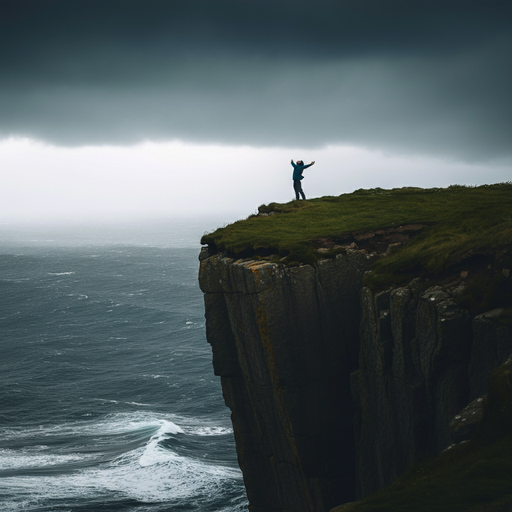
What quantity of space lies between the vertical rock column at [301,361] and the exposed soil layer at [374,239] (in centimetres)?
130

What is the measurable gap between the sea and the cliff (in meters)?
19.0

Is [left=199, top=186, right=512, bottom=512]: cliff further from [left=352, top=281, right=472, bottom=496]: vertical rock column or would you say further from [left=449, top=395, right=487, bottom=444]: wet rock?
[left=449, top=395, right=487, bottom=444]: wet rock

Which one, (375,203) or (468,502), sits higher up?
(375,203)

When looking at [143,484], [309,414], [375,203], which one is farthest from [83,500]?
[375,203]

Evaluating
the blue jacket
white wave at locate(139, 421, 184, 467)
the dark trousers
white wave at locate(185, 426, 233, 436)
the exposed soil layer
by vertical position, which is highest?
the blue jacket

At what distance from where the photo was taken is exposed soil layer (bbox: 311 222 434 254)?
26250mm

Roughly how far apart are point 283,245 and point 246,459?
13.0 meters

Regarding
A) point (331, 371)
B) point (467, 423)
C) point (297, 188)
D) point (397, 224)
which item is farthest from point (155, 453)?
point (467, 423)

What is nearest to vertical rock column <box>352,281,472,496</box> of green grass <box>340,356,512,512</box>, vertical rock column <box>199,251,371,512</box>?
vertical rock column <box>199,251,371,512</box>

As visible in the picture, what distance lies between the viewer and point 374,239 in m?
27.1

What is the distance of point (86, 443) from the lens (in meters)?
56.2

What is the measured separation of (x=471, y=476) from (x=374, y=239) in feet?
Result: 53.7

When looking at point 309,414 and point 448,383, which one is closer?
point 448,383

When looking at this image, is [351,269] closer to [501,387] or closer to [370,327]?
[370,327]
